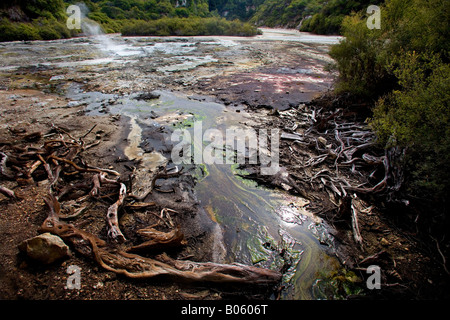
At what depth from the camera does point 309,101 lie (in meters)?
11.4

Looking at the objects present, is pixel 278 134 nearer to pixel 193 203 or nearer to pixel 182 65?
pixel 193 203

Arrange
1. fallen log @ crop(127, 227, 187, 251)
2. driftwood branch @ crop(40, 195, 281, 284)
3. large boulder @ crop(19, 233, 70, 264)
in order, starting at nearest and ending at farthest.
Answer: large boulder @ crop(19, 233, 70, 264) → driftwood branch @ crop(40, 195, 281, 284) → fallen log @ crop(127, 227, 187, 251)

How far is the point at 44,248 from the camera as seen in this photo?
3090mm

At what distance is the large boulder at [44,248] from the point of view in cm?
305

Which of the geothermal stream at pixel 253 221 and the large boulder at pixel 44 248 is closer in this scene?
the large boulder at pixel 44 248

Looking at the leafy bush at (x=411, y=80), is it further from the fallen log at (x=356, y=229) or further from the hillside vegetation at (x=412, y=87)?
the fallen log at (x=356, y=229)

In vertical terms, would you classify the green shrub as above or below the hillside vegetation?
above

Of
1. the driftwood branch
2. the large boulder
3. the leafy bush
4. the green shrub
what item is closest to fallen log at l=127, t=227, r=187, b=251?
the driftwood branch

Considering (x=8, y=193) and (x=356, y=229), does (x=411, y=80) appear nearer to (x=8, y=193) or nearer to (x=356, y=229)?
(x=356, y=229)

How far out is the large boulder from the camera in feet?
10.00

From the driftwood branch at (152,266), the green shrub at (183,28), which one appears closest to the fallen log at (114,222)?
the driftwood branch at (152,266)

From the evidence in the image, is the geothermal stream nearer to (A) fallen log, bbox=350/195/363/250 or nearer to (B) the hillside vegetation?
(A) fallen log, bbox=350/195/363/250

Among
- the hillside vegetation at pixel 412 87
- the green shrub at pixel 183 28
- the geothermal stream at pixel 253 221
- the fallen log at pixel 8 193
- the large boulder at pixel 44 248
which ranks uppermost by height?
the green shrub at pixel 183 28
